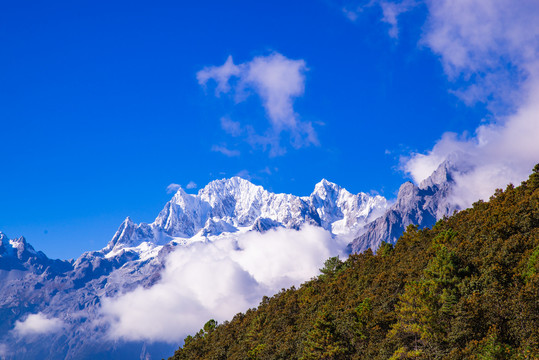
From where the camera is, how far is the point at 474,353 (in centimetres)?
4016

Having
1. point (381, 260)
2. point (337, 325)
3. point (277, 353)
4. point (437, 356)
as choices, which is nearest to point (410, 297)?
point (437, 356)

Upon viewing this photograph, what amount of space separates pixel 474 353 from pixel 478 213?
1436 inches

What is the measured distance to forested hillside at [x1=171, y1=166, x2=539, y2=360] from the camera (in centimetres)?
4106

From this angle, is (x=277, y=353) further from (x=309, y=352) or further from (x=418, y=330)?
(x=418, y=330)

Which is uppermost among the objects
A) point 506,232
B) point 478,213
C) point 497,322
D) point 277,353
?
point 478,213

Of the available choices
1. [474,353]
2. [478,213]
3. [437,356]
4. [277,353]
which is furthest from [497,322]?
[277,353]

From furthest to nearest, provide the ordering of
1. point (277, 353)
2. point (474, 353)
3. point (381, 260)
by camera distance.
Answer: point (381, 260) → point (277, 353) → point (474, 353)

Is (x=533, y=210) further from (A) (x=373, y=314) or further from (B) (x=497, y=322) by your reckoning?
(A) (x=373, y=314)

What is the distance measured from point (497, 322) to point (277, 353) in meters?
37.5

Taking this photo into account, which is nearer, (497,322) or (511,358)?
(511,358)

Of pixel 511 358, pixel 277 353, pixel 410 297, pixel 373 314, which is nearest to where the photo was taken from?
pixel 511 358

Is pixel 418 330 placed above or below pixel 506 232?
below

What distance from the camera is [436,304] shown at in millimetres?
48625

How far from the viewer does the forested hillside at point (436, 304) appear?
4106cm
